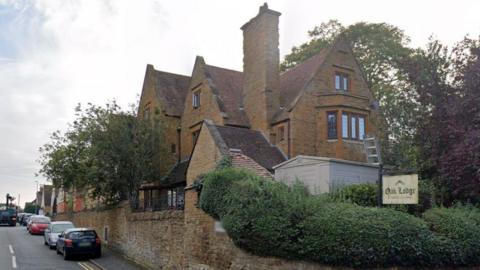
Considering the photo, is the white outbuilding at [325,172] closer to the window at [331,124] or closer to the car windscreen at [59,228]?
the window at [331,124]

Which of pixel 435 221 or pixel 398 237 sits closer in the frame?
pixel 398 237

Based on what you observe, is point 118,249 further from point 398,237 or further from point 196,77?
point 398,237

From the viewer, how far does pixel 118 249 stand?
25500 mm

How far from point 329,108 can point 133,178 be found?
10.8m

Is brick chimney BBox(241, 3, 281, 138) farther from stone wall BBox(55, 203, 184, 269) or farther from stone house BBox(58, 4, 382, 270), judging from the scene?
stone wall BBox(55, 203, 184, 269)

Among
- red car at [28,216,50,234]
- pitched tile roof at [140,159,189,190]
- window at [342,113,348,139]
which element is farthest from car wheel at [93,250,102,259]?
red car at [28,216,50,234]

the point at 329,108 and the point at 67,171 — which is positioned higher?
the point at 329,108

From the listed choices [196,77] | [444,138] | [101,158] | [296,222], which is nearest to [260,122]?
[196,77]

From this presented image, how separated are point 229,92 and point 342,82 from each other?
21.4 ft

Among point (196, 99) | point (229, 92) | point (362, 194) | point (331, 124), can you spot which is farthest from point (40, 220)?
point (362, 194)

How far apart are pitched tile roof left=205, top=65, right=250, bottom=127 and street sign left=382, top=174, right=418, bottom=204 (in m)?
14.3

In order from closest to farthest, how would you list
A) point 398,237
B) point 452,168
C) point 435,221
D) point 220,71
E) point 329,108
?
1. point 398,237
2. point 435,221
3. point 452,168
4. point 329,108
5. point 220,71

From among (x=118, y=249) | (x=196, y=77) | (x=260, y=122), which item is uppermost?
(x=196, y=77)

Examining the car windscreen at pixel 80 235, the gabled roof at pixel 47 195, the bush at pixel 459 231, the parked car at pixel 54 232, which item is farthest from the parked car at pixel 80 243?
the gabled roof at pixel 47 195
